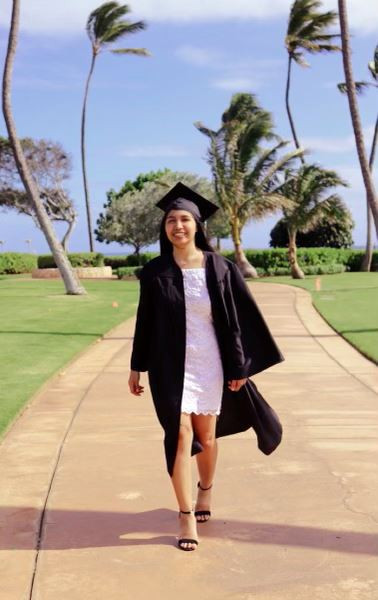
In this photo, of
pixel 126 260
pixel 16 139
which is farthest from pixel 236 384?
pixel 126 260

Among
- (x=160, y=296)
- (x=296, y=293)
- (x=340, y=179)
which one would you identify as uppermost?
(x=340, y=179)

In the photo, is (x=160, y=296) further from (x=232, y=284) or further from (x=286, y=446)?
(x=286, y=446)

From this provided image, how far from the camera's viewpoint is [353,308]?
66.9 ft

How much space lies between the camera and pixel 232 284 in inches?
178

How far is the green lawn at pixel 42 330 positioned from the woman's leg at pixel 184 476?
125 inches

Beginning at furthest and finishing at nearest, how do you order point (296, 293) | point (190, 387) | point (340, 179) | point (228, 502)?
1. point (340, 179)
2. point (296, 293)
3. point (228, 502)
4. point (190, 387)

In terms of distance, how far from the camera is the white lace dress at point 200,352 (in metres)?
4.39

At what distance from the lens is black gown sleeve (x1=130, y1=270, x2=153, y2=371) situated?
14.8 feet

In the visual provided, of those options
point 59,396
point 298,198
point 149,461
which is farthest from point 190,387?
point 298,198

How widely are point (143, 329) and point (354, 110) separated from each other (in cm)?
1794

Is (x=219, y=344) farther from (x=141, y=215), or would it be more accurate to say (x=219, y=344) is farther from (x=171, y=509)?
(x=141, y=215)

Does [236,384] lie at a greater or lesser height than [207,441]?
greater

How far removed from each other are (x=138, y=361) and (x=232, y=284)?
0.66 meters

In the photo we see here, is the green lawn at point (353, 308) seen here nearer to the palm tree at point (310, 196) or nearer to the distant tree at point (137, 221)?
the palm tree at point (310, 196)
